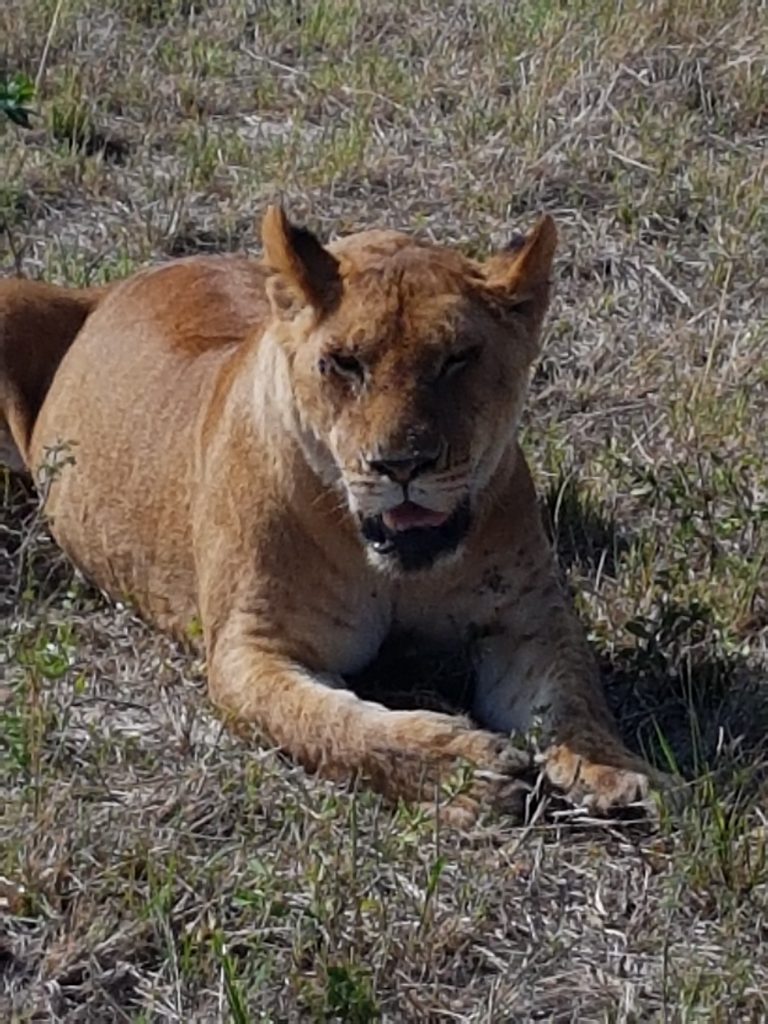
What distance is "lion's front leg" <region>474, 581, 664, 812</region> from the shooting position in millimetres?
3287

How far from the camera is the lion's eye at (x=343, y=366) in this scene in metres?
3.30

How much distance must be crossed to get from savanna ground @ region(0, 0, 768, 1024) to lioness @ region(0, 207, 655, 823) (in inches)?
3.2

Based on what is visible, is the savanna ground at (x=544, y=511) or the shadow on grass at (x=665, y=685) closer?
the savanna ground at (x=544, y=511)

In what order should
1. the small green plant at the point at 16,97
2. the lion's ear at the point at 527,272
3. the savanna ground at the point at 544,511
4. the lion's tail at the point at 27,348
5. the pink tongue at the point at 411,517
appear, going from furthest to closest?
the lion's tail at the point at 27,348
the small green plant at the point at 16,97
the lion's ear at the point at 527,272
the pink tongue at the point at 411,517
the savanna ground at the point at 544,511

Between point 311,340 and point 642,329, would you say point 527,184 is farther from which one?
point 311,340

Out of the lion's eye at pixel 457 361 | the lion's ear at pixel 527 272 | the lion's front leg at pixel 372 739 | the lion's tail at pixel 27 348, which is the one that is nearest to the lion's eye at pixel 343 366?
the lion's eye at pixel 457 361

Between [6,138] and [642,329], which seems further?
[6,138]

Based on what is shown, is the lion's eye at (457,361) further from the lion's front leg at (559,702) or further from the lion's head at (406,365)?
A: the lion's front leg at (559,702)

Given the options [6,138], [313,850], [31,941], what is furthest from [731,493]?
[6,138]

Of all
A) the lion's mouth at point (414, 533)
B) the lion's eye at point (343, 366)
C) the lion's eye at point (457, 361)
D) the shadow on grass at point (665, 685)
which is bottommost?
the shadow on grass at point (665, 685)

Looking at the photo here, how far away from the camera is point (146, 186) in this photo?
5672 mm

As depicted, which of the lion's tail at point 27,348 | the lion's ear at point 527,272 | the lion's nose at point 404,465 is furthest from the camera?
the lion's tail at point 27,348

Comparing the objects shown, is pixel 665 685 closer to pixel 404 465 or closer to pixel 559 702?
pixel 559 702

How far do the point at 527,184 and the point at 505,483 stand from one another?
2.08 m
